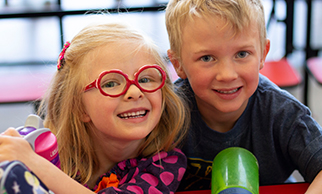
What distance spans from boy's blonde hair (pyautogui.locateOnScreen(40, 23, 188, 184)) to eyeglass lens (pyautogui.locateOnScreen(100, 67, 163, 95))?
0.06 meters

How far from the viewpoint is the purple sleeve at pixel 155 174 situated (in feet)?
2.93

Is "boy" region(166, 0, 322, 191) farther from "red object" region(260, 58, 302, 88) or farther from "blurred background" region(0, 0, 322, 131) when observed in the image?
"red object" region(260, 58, 302, 88)

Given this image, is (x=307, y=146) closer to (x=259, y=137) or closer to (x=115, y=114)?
(x=259, y=137)

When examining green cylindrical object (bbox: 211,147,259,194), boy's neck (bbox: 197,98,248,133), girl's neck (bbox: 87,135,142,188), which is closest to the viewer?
green cylindrical object (bbox: 211,147,259,194)

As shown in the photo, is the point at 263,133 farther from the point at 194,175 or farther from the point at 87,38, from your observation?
the point at 87,38

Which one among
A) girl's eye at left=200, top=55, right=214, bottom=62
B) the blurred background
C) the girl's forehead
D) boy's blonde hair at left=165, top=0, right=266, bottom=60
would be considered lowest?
the blurred background

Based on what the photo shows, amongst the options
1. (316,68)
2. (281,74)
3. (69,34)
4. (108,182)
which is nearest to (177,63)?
(108,182)

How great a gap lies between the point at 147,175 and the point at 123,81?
0.25 metres

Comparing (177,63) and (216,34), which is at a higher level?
(216,34)

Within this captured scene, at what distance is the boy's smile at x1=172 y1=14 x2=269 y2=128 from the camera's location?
3.01ft

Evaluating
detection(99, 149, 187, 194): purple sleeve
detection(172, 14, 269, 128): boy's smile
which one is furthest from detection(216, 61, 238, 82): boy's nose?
detection(99, 149, 187, 194): purple sleeve

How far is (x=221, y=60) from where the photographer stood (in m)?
0.93

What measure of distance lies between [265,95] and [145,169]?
429mm

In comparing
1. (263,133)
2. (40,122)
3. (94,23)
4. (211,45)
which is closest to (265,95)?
(263,133)
